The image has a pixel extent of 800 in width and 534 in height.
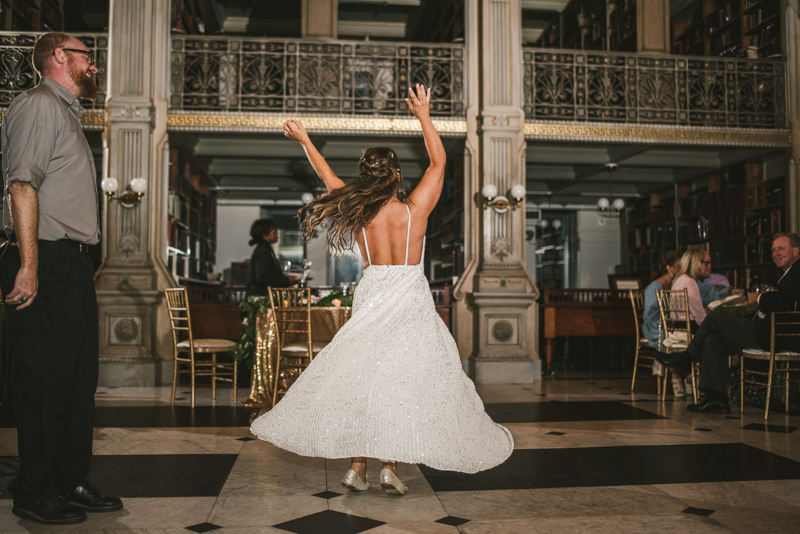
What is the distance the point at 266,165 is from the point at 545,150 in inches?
164

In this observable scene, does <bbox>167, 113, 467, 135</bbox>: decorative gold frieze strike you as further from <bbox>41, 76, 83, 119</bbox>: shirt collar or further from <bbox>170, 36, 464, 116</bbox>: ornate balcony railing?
<bbox>41, 76, 83, 119</bbox>: shirt collar

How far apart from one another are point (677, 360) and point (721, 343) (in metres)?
0.52

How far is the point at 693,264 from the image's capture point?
5613 millimetres

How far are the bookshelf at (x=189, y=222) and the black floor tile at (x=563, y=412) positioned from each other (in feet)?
13.6

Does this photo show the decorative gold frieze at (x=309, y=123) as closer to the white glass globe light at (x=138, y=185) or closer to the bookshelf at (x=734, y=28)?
the white glass globe light at (x=138, y=185)

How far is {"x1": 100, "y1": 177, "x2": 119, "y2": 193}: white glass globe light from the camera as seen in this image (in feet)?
22.0

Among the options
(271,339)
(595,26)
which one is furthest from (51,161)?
(595,26)

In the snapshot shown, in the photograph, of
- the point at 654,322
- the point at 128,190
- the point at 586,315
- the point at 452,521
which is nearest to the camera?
the point at 452,521

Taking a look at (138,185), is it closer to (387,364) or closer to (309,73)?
(309,73)

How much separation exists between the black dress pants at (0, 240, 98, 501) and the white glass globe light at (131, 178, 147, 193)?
481 centimetres

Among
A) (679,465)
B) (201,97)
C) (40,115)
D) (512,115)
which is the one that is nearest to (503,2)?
(512,115)

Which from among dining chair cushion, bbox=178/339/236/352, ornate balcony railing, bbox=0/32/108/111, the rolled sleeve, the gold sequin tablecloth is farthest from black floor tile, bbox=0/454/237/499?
ornate balcony railing, bbox=0/32/108/111

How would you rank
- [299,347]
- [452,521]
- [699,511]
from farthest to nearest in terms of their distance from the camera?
[299,347] < [699,511] < [452,521]

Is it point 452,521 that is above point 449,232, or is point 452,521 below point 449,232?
below
